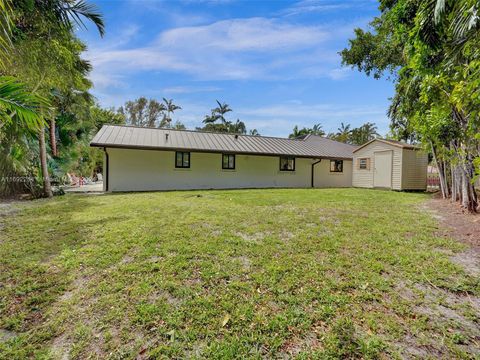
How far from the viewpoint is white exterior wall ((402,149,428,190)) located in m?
13.7

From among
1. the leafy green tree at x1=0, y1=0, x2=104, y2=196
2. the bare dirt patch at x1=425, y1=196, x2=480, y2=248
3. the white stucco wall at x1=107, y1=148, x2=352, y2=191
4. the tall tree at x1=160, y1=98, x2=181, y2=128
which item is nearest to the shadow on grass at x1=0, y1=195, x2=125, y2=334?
the leafy green tree at x1=0, y1=0, x2=104, y2=196

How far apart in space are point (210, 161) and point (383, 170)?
1015 cm

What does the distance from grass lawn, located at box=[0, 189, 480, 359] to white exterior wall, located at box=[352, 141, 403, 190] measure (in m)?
10.4

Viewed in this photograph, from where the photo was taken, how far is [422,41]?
4.33 m

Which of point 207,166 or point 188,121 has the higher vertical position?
point 188,121

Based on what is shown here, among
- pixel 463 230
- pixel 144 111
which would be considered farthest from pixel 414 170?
pixel 144 111

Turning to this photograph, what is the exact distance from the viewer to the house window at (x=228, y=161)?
578 inches

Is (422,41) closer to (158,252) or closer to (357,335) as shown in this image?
(357,335)

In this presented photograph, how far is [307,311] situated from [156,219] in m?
4.34

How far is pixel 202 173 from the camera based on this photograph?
14164mm

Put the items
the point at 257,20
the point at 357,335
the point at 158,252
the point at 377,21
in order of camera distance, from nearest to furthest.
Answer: the point at 357,335
the point at 158,252
the point at 257,20
the point at 377,21

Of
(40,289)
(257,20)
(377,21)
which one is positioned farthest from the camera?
(377,21)

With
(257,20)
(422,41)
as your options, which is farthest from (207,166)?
(422,41)

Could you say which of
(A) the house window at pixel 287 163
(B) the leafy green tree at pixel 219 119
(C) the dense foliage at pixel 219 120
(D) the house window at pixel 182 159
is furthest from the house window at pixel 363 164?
(B) the leafy green tree at pixel 219 119
